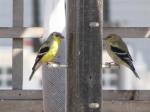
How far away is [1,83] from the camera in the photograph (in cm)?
1175

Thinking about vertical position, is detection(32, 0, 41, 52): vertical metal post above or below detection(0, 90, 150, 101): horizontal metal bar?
above

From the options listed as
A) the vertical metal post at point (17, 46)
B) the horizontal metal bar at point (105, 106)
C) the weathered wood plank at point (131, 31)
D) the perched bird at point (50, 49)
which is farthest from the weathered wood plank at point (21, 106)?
the weathered wood plank at point (131, 31)

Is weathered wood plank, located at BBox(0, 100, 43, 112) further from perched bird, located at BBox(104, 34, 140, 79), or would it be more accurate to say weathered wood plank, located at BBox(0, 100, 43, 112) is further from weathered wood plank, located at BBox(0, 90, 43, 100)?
perched bird, located at BBox(104, 34, 140, 79)

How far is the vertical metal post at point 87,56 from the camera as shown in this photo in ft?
14.1

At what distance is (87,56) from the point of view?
4309 mm

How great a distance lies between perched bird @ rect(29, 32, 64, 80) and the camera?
5825 mm

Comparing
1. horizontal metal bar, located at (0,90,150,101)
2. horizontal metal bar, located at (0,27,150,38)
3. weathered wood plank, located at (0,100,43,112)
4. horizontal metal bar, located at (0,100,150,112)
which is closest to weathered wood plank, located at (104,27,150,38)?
horizontal metal bar, located at (0,27,150,38)

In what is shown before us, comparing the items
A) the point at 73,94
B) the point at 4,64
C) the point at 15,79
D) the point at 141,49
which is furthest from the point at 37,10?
the point at 73,94

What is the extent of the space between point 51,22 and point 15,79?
913 millimetres

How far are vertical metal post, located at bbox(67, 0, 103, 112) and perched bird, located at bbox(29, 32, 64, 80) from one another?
4.48ft

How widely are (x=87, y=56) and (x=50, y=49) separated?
180cm

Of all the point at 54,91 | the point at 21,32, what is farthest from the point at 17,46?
the point at 54,91

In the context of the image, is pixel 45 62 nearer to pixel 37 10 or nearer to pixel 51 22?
pixel 51 22

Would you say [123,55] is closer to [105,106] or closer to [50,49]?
[105,106]
